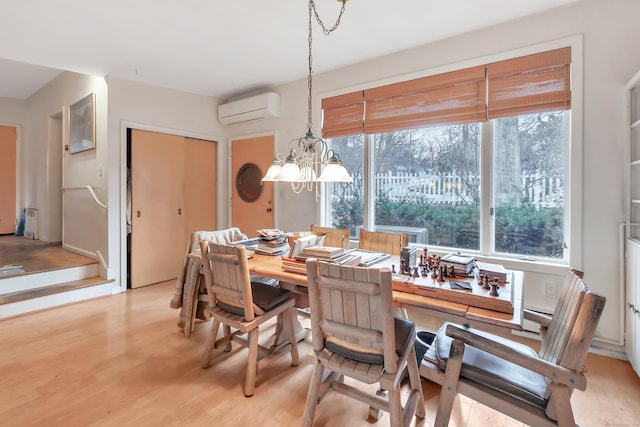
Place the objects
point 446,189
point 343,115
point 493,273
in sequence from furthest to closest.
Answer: point 343,115, point 446,189, point 493,273

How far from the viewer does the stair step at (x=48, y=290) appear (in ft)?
10.2

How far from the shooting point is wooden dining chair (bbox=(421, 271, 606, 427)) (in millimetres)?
1072

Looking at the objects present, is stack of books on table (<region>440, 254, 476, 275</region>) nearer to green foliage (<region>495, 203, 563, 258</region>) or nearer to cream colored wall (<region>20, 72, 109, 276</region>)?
green foliage (<region>495, 203, 563, 258</region>)

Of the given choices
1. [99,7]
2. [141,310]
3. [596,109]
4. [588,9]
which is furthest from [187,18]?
[596,109]

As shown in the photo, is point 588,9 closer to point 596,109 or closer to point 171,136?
point 596,109

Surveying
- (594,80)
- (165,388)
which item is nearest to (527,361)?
(165,388)

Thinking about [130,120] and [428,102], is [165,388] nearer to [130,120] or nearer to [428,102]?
[428,102]

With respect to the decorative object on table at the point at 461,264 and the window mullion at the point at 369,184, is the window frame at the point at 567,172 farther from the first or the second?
the decorative object on table at the point at 461,264

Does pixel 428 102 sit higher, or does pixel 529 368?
pixel 428 102

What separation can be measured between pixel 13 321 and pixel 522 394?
405cm

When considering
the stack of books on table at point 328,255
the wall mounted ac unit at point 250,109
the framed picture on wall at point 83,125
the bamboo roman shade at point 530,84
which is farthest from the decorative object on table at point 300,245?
the framed picture on wall at point 83,125

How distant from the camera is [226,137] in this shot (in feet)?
15.5

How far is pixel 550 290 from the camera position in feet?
8.09

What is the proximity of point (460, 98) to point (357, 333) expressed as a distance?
2.42 metres
